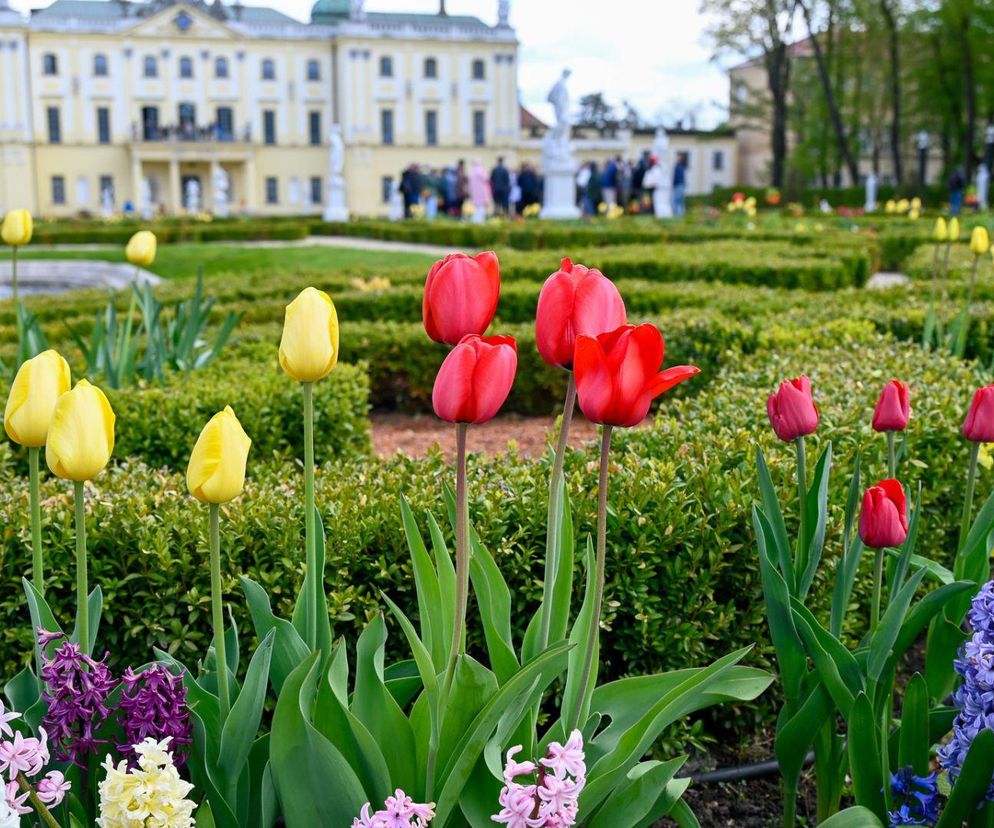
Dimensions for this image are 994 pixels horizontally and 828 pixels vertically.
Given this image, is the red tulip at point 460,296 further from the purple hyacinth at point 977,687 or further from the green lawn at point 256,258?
the green lawn at point 256,258

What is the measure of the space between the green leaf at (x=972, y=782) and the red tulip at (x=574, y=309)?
0.87 metres

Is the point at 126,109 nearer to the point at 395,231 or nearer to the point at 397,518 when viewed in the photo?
the point at 395,231

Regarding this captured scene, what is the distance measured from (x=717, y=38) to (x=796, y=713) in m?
39.2

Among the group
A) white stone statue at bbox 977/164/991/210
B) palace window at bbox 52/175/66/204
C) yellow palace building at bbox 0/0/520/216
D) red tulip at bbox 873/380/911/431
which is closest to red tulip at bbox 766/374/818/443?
red tulip at bbox 873/380/911/431

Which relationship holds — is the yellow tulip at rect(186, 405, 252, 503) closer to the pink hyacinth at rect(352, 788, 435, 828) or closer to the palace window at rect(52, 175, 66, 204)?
the pink hyacinth at rect(352, 788, 435, 828)

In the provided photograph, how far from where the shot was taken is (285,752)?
1636 mm

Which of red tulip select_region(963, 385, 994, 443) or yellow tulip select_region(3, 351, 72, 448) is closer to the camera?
yellow tulip select_region(3, 351, 72, 448)

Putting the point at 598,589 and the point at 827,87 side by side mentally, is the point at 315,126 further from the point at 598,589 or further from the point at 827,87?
the point at 598,589

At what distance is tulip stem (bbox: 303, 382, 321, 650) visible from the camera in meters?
1.72

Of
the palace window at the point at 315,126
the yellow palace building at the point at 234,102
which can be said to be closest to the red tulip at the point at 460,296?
the yellow palace building at the point at 234,102

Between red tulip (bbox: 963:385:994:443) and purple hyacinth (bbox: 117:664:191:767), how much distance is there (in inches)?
60.0

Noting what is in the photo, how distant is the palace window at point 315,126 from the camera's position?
59438 millimetres

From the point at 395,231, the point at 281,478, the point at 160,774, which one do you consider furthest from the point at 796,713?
the point at 395,231

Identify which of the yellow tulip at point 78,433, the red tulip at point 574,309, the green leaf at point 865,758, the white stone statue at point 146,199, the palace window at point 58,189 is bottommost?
the green leaf at point 865,758
